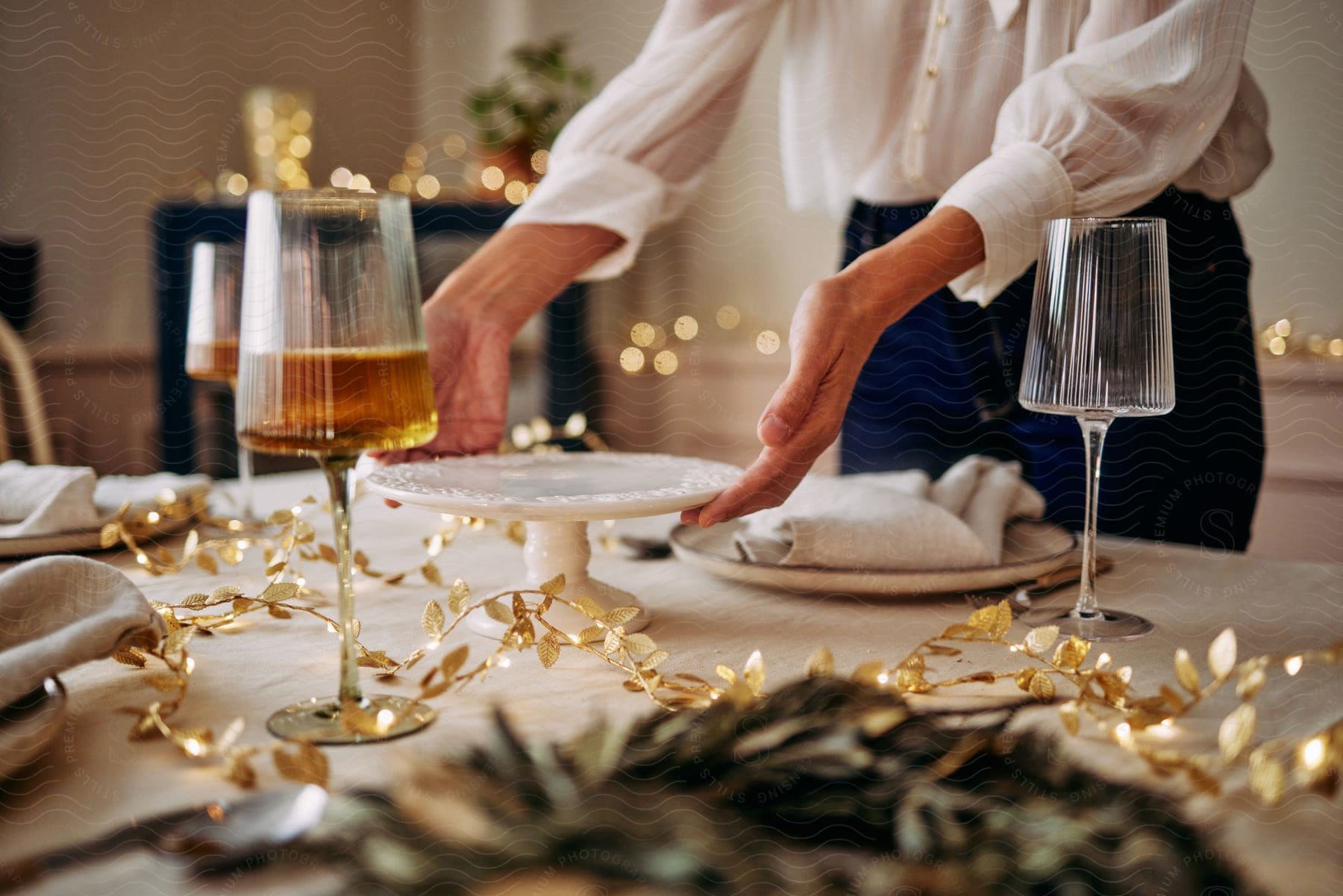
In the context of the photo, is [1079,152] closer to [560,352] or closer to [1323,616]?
[1323,616]

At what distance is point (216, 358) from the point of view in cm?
86

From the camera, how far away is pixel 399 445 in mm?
417

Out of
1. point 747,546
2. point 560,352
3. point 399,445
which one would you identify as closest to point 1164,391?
point 747,546

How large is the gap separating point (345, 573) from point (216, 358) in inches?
20.6

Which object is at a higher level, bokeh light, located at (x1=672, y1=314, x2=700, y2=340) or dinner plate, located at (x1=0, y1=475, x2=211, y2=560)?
bokeh light, located at (x1=672, y1=314, x2=700, y2=340)

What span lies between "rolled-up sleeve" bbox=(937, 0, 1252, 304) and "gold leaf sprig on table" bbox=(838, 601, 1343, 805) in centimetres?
26

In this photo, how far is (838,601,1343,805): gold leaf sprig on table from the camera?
1.15ft

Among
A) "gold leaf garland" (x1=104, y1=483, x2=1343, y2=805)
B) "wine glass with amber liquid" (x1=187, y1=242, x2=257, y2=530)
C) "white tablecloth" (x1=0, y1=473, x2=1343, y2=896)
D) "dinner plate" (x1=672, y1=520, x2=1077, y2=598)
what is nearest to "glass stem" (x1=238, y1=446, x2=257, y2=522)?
"wine glass with amber liquid" (x1=187, y1=242, x2=257, y2=530)

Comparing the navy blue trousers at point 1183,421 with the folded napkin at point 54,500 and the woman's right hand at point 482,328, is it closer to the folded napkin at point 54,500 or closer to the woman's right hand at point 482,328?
the woman's right hand at point 482,328

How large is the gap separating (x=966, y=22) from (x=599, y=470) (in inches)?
17.6

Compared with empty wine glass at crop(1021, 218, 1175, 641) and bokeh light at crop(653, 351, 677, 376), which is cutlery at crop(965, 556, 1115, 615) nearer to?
empty wine glass at crop(1021, 218, 1175, 641)

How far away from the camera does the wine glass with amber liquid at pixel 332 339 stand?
1.28ft

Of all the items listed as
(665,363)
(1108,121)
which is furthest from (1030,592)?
(665,363)

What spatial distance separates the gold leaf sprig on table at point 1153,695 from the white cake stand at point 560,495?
13cm
